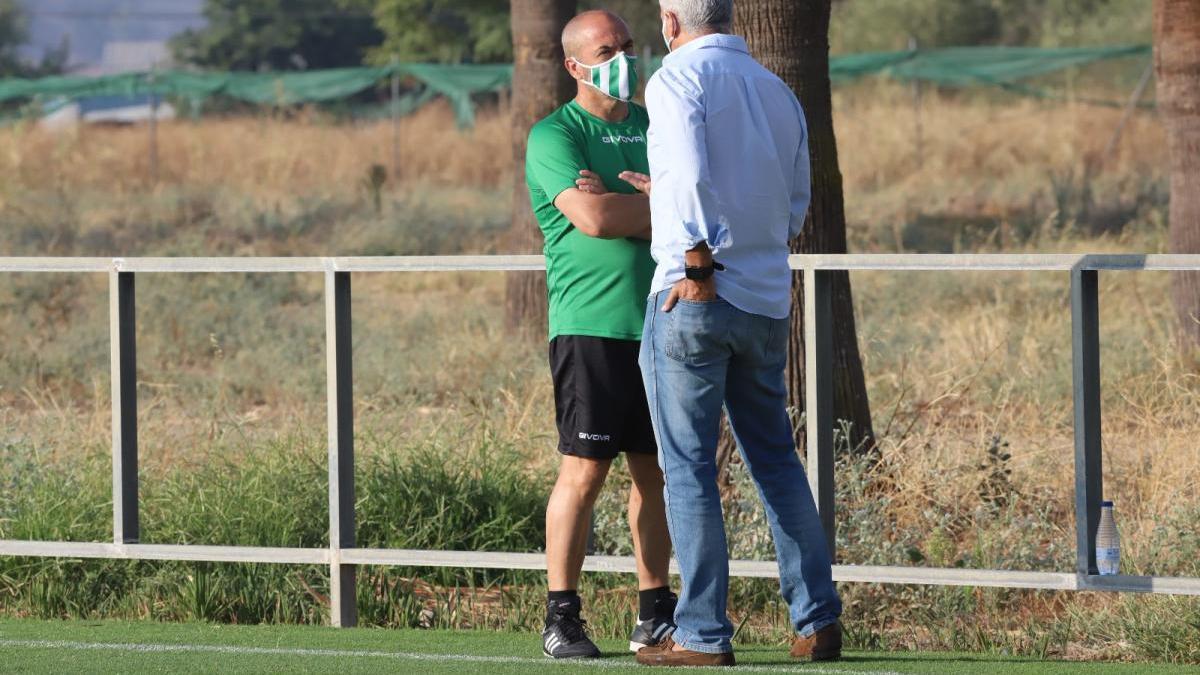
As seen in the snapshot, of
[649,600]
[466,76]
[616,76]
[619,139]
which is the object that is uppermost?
[466,76]

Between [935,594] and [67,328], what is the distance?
8.49 m

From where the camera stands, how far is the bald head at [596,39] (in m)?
5.27

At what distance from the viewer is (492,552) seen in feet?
20.4

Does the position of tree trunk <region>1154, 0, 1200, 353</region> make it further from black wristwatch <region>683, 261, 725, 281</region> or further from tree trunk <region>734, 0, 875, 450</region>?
black wristwatch <region>683, 261, 725, 281</region>

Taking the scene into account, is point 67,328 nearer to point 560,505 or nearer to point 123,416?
point 123,416

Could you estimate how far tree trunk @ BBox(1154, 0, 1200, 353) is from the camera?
35.8 feet

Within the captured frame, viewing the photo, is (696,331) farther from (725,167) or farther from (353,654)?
(353,654)

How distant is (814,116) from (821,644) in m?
2.89

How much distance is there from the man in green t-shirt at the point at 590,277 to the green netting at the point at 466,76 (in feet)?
55.4

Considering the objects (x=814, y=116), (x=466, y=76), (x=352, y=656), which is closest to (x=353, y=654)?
(x=352, y=656)

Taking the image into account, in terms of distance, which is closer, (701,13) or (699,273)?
(699,273)

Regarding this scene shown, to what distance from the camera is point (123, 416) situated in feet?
21.3

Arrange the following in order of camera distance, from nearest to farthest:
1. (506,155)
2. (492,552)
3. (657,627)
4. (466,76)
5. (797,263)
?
(657,627), (797,263), (492,552), (466,76), (506,155)

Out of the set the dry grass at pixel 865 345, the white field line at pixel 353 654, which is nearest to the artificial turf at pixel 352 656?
the white field line at pixel 353 654
